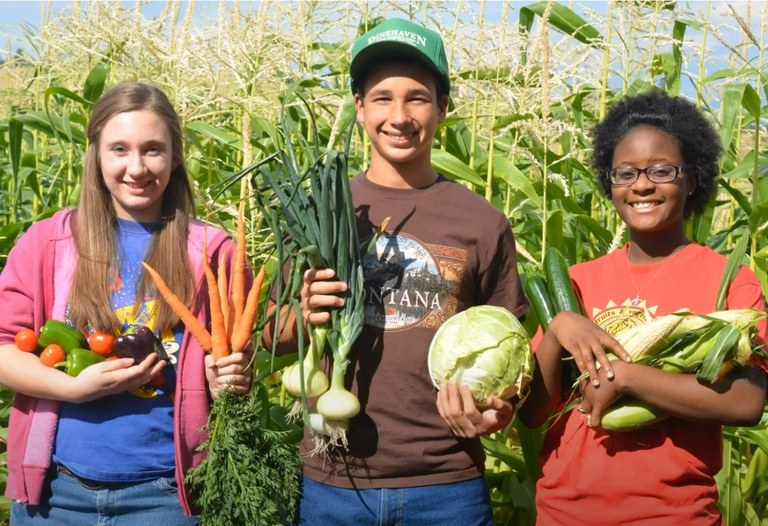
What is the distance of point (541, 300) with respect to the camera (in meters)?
2.77

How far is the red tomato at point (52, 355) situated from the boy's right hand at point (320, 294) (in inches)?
27.7

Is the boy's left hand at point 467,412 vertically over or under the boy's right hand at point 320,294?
under

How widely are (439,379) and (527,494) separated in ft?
4.12

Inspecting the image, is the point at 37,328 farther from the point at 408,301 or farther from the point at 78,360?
the point at 408,301

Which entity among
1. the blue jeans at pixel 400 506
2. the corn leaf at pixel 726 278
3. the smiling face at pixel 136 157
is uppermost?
the smiling face at pixel 136 157

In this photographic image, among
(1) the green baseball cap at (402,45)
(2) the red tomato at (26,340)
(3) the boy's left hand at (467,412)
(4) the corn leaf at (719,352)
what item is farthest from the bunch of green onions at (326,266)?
(4) the corn leaf at (719,352)

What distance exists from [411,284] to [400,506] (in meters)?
0.62

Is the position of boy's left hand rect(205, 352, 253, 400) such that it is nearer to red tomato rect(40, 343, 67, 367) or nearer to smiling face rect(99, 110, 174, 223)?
red tomato rect(40, 343, 67, 367)

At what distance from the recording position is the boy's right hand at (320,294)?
2.50 meters

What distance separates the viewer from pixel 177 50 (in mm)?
4500

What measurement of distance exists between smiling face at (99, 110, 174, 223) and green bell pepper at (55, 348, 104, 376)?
0.46 m

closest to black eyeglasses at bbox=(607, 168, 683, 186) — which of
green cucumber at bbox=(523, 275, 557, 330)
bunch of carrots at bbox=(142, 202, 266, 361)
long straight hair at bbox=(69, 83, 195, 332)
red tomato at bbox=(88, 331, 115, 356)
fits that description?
green cucumber at bbox=(523, 275, 557, 330)

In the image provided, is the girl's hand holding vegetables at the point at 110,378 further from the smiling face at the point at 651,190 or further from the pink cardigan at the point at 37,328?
the smiling face at the point at 651,190

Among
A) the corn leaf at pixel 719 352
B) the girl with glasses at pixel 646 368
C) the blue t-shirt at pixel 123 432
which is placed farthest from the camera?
the blue t-shirt at pixel 123 432
